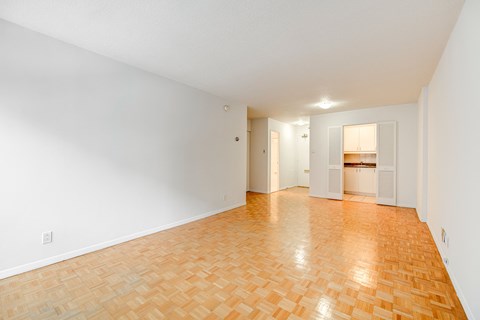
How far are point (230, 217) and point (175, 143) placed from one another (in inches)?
71.9

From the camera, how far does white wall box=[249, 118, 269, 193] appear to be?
7.04 m

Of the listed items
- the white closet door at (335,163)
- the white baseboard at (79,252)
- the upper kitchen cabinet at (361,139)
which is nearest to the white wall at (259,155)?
the white closet door at (335,163)

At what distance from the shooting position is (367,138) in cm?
686

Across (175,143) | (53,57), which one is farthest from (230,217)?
(53,57)

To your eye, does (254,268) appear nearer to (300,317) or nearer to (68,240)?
(300,317)

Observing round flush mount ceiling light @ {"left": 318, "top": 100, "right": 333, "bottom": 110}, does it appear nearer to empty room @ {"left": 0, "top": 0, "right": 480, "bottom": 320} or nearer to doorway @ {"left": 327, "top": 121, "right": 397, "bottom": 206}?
empty room @ {"left": 0, "top": 0, "right": 480, "bottom": 320}

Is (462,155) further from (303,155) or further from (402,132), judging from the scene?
(303,155)

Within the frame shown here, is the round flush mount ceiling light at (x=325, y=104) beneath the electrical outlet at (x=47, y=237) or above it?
above

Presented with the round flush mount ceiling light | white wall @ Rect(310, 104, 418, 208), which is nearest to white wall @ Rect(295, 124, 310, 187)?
white wall @ Rect(310, 104, 418, 208)

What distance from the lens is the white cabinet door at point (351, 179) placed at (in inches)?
282

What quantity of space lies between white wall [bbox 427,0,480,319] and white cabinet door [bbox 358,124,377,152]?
14.5ft

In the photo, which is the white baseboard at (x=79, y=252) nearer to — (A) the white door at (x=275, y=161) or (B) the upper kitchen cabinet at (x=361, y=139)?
(A) the white door at (x=275, y=161)

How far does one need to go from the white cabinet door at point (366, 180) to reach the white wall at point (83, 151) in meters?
5.55

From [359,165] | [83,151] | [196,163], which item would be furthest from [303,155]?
[83,151]
